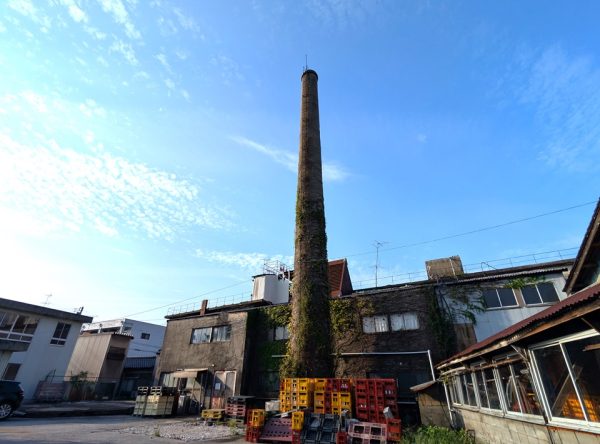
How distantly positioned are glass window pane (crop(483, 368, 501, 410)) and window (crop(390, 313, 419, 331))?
886cm

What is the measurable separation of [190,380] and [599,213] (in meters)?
25.5

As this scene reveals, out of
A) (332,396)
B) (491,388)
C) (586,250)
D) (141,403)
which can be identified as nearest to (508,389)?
(491,388)

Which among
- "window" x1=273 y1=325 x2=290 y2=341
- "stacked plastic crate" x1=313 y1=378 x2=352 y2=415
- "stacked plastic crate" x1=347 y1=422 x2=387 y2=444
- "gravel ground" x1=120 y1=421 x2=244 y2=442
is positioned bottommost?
"gravel ground" x1=120 y1=421 x2=244 y2=442

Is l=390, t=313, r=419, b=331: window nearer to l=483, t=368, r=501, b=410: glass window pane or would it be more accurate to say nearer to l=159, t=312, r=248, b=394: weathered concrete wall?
l=483, t=368, r=501, b=410: glass window pane

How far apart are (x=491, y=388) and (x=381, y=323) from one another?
10132 millimetres

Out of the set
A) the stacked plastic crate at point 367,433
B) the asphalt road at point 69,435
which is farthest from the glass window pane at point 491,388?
the asphalt road at point 69,435

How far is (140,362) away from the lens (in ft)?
112

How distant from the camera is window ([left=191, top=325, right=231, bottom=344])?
78.1 feet

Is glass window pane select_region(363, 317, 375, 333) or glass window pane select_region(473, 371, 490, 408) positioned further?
glass window pane select_region(363, 317, 375, 333)

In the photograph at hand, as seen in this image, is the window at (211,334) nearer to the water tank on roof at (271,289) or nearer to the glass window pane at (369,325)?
the water tank on roof at (271,289)

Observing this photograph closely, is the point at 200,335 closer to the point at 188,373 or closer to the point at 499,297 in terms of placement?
the point at 188,373

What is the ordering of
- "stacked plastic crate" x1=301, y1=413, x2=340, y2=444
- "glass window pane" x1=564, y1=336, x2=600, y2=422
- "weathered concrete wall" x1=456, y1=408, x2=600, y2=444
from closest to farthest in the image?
"glass window pane" x1=564, y1=336, x2=600, y2=422
"weathered concrete wall" x1=456, y1=408, x2=600, y2=444
"stacked plastic crate" x1=301, y1=413, x2=340, y2=444

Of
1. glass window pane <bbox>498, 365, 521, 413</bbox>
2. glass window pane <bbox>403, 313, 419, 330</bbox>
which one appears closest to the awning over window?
glass window pane <bbox>403, 313, 419, 330</bbox>

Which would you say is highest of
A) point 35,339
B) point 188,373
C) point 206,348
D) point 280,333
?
point 280,333
